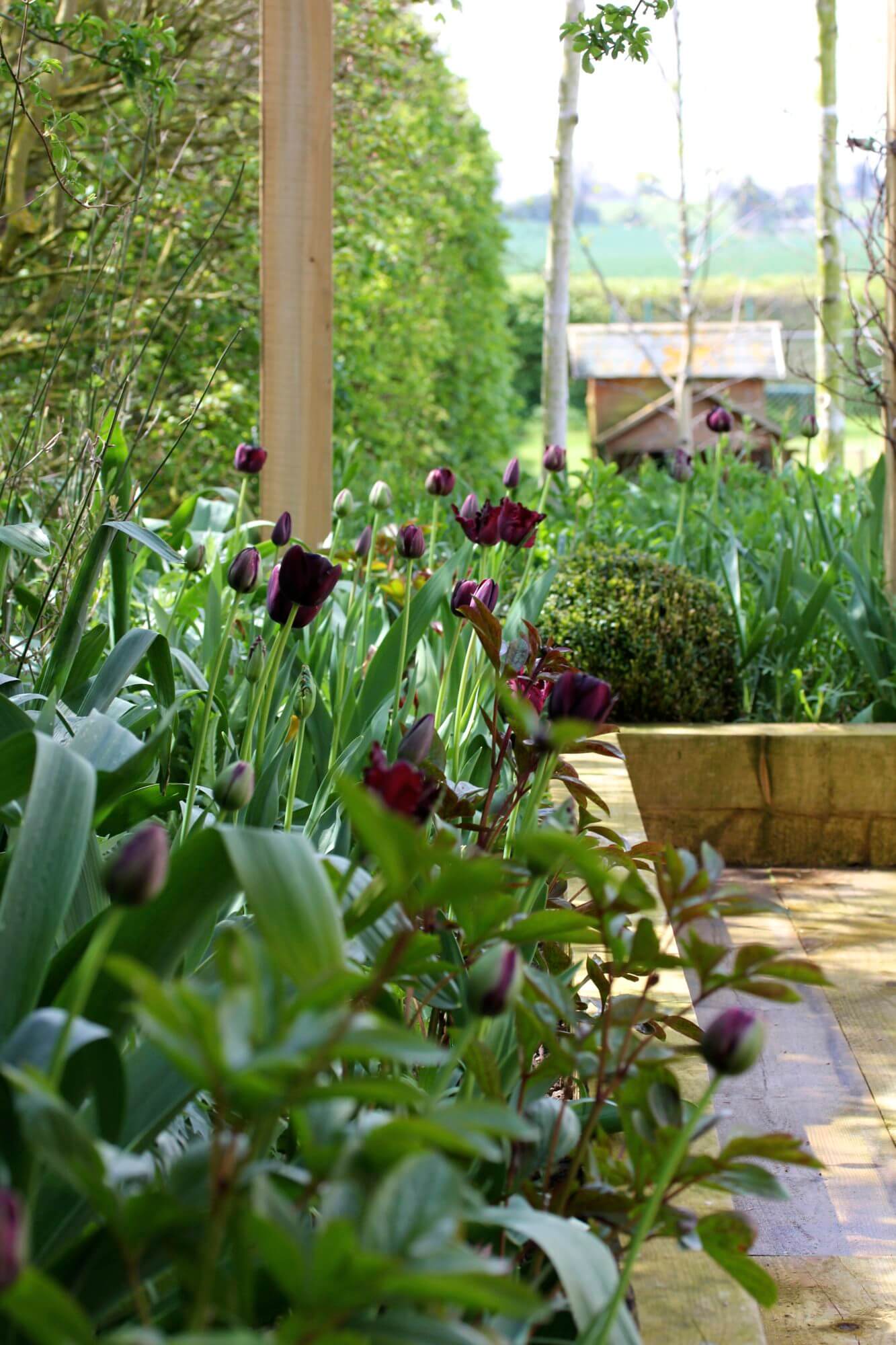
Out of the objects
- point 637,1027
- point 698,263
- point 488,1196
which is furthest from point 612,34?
point 698,263

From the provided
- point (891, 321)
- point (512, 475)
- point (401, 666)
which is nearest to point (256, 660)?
point (401, 666)

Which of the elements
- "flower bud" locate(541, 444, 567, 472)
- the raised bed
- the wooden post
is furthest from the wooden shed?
"flower bud" locate(541, 444, 567, 472)

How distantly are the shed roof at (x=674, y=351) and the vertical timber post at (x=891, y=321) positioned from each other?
610 cm

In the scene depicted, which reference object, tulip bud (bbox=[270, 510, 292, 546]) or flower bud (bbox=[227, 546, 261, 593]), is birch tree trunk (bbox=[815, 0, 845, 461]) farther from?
flower bud (bbox=[227, 546, 261, 593])

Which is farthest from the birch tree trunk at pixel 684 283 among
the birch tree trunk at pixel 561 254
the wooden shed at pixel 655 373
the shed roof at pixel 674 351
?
the birch tree trunk at pixel 561 254

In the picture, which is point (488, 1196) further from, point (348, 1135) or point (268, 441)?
point (268, 441)

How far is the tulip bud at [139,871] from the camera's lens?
1.76 feet

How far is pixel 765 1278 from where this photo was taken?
2.42 ft

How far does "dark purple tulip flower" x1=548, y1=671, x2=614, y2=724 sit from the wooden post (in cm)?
215

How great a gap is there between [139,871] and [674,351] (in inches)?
399

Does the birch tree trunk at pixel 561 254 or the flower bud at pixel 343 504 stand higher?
the birch tree trunk at pixel 561 254

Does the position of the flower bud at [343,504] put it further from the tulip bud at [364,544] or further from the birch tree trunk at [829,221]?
the birch tree trunk at [829,221]

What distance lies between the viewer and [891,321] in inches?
139

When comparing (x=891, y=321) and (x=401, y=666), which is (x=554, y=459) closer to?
(x=401, y=666)
